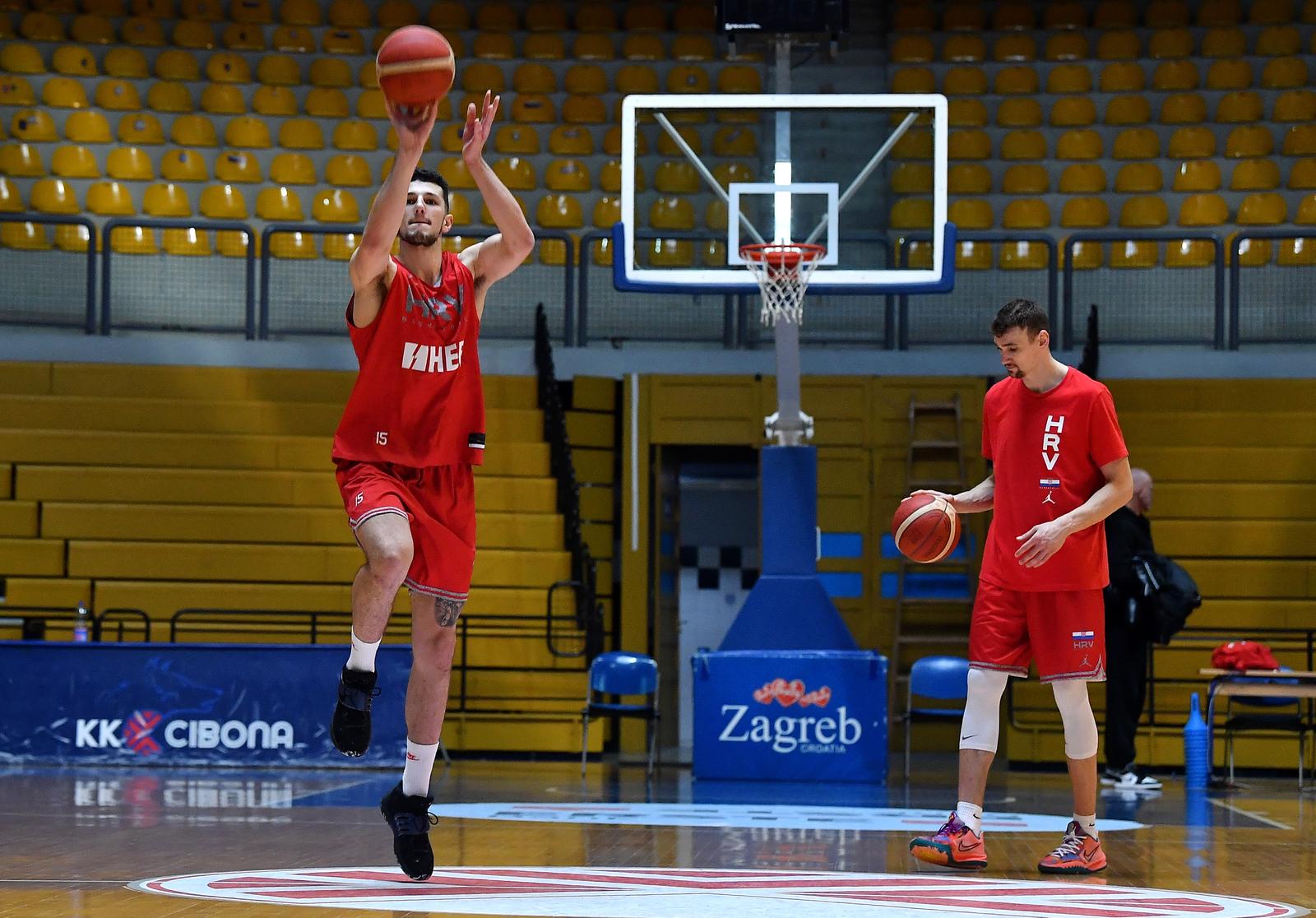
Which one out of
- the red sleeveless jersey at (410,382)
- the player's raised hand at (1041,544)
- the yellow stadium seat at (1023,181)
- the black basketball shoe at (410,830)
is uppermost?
the yellow stadium seat at (1023,181)

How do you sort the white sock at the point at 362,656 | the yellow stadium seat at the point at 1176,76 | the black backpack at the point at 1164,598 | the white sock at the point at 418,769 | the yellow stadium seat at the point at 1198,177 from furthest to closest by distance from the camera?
the yellow stadium seat at the point at 1176,76
the yellow stadium seat at the point at 1198,177
the black backpack at the point at 1164,598
the white sock at the point at 418,769
the white sock at the point at 362,656

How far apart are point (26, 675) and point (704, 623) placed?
5371mm

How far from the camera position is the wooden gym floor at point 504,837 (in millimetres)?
5441

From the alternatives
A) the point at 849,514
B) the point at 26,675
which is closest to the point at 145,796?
the point at 26,675

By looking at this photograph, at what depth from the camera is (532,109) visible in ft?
53.3

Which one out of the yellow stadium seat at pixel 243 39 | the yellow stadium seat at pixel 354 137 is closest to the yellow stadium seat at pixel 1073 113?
the yellow stadium seat at pixel 354 137

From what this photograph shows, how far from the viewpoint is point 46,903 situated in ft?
15.7

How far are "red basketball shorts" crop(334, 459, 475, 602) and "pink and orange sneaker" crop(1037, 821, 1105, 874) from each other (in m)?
2.24

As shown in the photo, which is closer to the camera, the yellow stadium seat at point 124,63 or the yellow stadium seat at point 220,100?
the yellow stadium seat at point 220,100

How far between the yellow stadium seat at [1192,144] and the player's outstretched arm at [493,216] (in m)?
11.5

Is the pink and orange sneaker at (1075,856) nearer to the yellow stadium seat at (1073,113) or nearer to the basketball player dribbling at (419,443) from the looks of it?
the basketball player dribbling at (419,443)

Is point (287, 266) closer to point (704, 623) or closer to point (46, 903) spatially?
point (704, 623)

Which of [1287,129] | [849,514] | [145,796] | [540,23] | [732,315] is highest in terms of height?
[540,23]

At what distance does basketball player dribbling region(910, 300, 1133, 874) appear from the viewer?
5.94 metres
